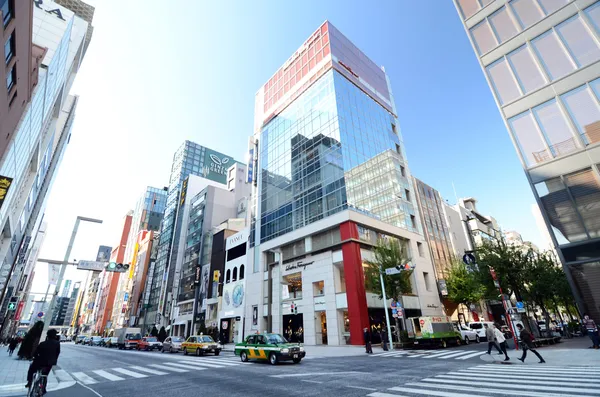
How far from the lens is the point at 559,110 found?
1906 cm

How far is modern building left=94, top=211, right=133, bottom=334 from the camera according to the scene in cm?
11198

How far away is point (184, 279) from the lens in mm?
67750

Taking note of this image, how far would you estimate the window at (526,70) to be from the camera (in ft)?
67.2

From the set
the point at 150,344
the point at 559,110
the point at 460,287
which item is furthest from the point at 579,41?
the point at 150,344

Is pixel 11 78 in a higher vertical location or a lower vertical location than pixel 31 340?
higher

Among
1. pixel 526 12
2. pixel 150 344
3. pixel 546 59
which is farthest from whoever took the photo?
pixel 150 344

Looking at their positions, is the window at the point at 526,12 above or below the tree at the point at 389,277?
above

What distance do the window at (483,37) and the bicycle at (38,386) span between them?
32397 mm

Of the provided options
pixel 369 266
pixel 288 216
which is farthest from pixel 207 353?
pixel 288 216

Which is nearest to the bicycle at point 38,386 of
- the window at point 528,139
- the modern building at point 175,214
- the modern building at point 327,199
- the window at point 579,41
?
the modern building at point 327,199

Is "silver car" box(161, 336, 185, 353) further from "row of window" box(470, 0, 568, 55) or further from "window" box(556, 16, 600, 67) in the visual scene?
"window" box(556, 16, 600, 67)

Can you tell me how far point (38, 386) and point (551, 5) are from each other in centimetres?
3416

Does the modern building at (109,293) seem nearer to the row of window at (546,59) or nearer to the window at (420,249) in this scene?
the window at (420,249)

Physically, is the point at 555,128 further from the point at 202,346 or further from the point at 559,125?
the point at 202,346
